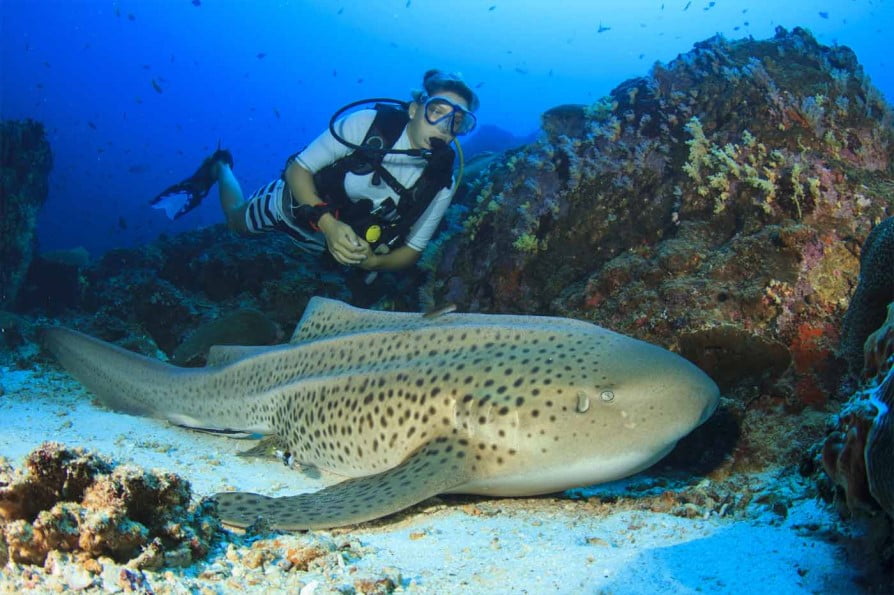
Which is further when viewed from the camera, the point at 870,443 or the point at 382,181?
the point at 382,181

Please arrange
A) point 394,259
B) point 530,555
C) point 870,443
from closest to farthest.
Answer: point 870,443 → point 530,555 → point 394,259

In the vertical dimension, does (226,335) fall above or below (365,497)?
above

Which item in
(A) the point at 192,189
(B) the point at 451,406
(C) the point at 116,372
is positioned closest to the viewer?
(B) the point at 451,406

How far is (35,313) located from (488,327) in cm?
1362

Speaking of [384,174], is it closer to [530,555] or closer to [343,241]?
[343,241]

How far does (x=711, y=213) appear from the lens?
505 centimetres

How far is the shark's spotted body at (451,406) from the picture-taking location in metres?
3.13

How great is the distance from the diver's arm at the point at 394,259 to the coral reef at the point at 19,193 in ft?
37.2

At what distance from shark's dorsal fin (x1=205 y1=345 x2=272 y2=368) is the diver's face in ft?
10.6

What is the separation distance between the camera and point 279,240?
10555 millimetres

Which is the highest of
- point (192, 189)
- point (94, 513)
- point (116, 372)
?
point (192, 189)

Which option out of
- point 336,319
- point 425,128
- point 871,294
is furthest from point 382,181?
point 871,294

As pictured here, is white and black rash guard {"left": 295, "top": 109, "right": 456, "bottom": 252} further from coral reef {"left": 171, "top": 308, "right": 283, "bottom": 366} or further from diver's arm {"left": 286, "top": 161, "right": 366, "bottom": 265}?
coral reef {"left": 171, "top": 308, "right": 283, "bottom": 366}

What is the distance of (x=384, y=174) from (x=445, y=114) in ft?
3.60
